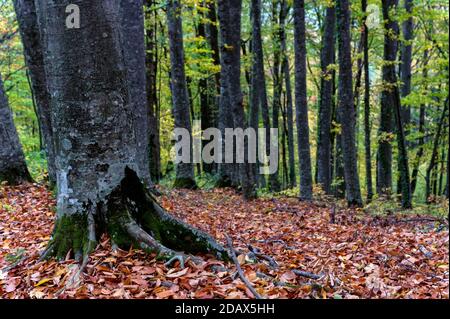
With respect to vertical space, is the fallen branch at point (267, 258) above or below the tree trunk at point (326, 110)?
below

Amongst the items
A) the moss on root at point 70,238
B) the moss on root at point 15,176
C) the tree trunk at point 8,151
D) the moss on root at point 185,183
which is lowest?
the moss on root at point 185,183

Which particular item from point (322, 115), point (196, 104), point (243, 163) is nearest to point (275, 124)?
point (322, 115)

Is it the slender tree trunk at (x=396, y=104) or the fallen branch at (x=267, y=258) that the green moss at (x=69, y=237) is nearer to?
the fallen branch at (x=267, y=258)

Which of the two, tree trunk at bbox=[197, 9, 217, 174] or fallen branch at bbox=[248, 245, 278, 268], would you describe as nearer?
fallen branch at bbox=[248, 245, 278, 268]

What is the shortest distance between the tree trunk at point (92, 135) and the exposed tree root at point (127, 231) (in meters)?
0.01

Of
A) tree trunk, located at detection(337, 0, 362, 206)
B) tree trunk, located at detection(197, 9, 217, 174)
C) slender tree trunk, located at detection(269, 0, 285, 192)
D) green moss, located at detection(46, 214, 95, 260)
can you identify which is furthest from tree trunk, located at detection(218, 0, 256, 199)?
tree trunk, located at detection(197, 9, 217, 174)

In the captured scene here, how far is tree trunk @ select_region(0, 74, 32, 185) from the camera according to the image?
918cm

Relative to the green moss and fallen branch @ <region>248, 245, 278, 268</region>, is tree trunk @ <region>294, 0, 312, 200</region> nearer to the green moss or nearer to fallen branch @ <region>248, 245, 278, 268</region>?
fallen branch @ <region>248, 245, 278, 268</region>

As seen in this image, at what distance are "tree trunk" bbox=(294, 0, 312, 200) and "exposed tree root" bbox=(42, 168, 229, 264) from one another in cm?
732

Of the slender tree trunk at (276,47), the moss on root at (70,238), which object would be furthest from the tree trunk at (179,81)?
the moss on root at (70,238)

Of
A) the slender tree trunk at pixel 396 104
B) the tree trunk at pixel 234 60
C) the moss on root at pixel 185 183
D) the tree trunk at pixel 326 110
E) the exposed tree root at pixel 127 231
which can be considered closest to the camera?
the exposed tree root at pixel 127 231

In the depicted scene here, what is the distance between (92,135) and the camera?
12.7 ft

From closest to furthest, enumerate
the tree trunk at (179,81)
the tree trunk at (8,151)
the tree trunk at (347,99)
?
the tree trunk at (8,151) < the tree trunk at (347,99) < the tree trunk at (179,81)

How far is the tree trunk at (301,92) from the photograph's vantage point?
34.8 ft
